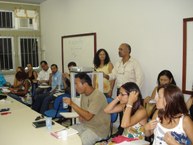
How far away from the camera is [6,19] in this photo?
7.10 metres

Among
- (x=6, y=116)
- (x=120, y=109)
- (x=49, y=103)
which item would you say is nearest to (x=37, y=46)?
(x=49, y=103)

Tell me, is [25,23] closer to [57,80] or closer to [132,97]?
[57,80]

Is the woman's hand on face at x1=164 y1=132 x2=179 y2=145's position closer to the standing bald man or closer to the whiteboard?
the standing bald man

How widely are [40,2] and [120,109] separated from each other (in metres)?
5.87

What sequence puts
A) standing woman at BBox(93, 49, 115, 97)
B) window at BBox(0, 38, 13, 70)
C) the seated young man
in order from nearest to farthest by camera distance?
standing woman at BBox(93, 49, 115, 97)
the seated young man
window at BBox(0, 38, 13, 70)

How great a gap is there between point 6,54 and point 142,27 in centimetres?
485

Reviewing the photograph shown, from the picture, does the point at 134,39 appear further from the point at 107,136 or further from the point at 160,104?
the point at 160,104

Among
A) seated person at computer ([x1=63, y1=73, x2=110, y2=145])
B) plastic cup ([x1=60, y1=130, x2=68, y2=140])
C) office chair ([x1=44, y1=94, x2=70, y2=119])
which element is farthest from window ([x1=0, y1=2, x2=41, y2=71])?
plastic cup ([x1=60, y1=130, x2=68, y2=140])

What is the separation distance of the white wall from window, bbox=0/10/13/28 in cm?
225

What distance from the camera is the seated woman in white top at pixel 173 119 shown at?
1.77m

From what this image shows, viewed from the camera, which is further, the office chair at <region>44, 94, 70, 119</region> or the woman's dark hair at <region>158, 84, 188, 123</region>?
the office chair at <region>44, 94, 70, 119</region>

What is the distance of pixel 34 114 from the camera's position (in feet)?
9.68

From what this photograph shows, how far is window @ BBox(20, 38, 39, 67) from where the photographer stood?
24.5 feet

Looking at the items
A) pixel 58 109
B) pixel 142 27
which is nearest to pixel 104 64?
pixel 142 27
